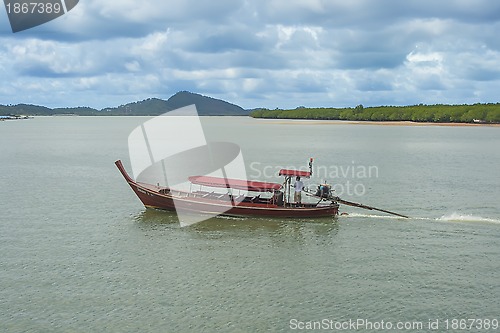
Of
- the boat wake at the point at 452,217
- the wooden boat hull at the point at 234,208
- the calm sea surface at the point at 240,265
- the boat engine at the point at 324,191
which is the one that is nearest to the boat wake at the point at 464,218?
the boat wake at the point at 452,217

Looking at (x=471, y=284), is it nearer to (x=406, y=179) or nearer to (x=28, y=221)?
(x=28, y=221)

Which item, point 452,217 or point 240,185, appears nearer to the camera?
point 452,217

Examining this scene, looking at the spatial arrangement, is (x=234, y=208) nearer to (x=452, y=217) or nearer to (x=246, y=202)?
(x=246, y=202)

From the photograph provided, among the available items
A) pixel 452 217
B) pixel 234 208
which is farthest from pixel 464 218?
pixel 234 208

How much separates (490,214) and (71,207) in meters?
30.6

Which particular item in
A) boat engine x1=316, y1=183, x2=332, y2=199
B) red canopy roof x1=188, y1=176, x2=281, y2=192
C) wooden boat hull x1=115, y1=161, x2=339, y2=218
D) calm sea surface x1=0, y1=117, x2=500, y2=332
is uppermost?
red canopy roof x1=188, y1=176, x2=281, y2=192

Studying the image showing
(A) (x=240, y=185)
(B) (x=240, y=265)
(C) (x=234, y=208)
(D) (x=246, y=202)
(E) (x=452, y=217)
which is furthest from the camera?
(D) (x=246, y=202)

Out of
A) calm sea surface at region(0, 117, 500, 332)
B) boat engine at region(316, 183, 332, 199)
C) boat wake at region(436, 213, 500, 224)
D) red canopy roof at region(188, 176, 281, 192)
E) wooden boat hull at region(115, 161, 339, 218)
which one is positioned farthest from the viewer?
boat engine at region(316, 183, 332, 199)

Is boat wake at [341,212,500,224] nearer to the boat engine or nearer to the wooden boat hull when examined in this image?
the boat engine

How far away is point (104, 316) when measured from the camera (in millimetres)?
20641

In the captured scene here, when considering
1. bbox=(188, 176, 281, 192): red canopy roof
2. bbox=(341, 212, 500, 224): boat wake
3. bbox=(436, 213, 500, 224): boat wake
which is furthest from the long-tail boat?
bbox=(436, 213, 500, 224): boat wake

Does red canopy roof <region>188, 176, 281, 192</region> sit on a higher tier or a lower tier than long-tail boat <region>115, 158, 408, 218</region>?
higher

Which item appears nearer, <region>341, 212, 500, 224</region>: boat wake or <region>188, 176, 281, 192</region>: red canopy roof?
<region>341, 212, 500, 224</region>: boat wake

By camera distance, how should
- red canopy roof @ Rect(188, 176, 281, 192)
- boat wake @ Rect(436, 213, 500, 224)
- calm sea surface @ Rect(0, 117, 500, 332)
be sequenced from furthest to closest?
red canopy roof @ Rect(188, 176, 281, 192)
boat wake @ Rect(436, 213, 500, 224)
calm sea surface @ Rect(0, 117, 500, 332)
